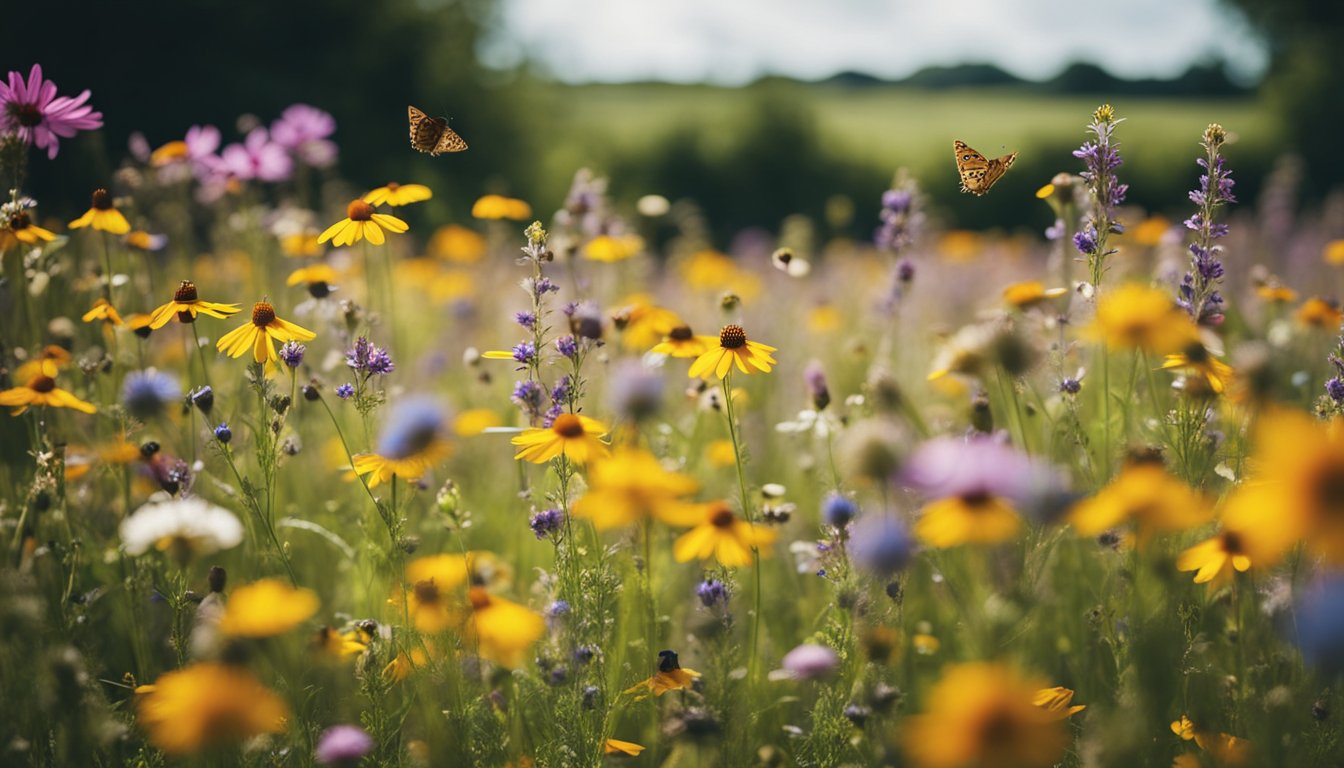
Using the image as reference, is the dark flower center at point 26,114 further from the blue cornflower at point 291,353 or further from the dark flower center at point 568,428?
the dark flower center at point 568,428

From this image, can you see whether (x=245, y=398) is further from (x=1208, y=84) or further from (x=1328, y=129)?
(x=1208, y=84)

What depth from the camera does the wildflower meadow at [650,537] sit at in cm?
146

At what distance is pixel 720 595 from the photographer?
91.3 inches

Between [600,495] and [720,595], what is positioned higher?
[600,495]

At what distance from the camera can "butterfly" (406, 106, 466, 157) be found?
304cm

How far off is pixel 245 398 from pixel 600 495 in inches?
103

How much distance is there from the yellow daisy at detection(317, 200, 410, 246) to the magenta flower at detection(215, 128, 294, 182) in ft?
4.47

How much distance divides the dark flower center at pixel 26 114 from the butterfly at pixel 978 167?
111 inches

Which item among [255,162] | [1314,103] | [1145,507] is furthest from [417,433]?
[1314,103]

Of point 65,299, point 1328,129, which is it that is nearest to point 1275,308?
point 65,299

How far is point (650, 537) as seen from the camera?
280cm

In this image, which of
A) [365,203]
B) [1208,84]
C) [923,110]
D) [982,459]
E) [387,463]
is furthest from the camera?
[1208,84]

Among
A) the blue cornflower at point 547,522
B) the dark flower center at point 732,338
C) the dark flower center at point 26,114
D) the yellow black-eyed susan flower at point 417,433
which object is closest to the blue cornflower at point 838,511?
the dark flower center at point 732,338

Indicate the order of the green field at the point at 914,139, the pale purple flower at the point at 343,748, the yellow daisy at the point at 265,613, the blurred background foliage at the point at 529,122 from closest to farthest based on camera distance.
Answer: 1. the yellow daisy at the point at 265,613
2. the pale purple flower at the point at 343,748
3. the blurred background foliage at the point at 529,122
4. the green field at the point at 914,139
